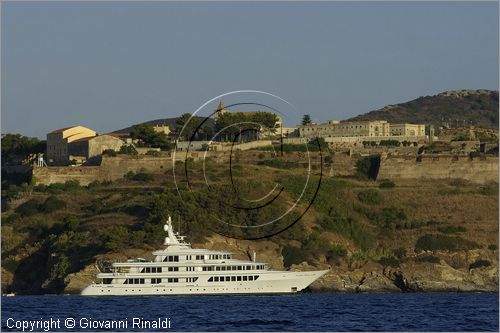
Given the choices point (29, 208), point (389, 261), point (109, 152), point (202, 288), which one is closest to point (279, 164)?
point (109, 152)

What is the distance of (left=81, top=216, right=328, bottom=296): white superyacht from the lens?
8781cm

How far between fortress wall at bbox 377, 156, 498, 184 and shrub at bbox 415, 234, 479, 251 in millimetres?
17728

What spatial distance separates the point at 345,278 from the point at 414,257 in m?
7.45

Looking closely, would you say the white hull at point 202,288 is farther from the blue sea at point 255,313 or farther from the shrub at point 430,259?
the shrub at point 430,259

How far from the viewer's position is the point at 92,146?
135500 millimetres

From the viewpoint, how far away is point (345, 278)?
100875mm

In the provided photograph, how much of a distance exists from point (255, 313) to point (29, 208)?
49554mm

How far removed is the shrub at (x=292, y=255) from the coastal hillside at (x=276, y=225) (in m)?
0.09

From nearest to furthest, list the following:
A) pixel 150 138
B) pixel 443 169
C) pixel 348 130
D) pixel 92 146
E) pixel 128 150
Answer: pixel 443 169
pixel 128 150
pixel 92 146
pixel 150 138
pixel 348 130

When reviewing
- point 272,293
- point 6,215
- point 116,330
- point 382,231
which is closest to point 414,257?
point 382,231

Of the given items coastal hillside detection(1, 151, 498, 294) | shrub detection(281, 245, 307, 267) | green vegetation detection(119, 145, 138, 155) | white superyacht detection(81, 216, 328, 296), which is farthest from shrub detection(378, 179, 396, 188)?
white superyacht detection(81, 216, 328, 296)

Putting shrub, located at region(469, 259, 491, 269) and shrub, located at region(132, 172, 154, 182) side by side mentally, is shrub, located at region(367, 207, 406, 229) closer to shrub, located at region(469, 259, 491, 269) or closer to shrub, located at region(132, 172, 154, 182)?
shrub, located at region(469, 259, 491, 269)

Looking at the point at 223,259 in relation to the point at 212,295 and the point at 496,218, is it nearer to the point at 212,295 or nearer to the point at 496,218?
the point at 212,295

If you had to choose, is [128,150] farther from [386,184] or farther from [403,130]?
[403,130]
